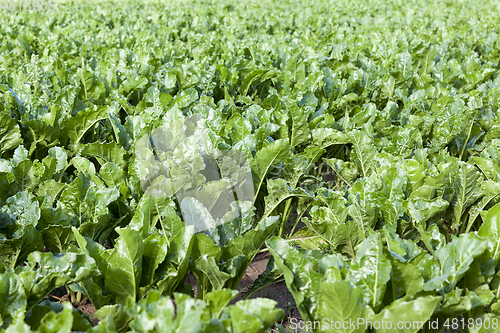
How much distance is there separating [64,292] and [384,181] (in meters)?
2.16

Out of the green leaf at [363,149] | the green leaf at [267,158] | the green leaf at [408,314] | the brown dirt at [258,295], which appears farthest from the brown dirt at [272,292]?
the green leaf at [363,149]

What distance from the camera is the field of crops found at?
1.69 metres

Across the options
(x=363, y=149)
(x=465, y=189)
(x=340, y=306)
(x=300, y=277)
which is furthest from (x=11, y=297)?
(x=465, y=189)

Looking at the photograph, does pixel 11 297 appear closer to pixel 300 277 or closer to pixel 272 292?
pixel 300 277

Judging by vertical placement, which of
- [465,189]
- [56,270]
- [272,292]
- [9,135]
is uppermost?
[9,135]

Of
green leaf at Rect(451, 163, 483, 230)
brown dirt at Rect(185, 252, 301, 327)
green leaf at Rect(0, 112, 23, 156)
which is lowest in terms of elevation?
brown dirt at Rect(185, 252, 301, 327)

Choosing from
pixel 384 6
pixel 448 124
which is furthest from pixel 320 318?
pixel 384 6

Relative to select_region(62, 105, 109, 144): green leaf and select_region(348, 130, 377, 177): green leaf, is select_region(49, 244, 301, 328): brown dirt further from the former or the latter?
select_region(62, 105, 109, 144): green leaf

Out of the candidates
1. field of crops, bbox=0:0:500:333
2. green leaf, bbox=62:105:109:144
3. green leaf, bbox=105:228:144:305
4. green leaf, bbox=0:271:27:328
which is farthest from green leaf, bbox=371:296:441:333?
green leaf, bbox=62:105:109:144

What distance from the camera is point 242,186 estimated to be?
281 centimetres

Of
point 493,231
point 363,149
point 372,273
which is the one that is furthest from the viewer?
point 363,149

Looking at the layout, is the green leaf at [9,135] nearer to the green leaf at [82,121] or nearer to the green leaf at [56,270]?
the green leaf at [82,121]

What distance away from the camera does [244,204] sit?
2.33 meters

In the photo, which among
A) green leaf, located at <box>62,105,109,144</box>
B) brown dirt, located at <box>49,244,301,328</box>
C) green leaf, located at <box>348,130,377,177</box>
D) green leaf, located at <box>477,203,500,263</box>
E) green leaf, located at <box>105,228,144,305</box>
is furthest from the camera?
green leaf, located at <box>62,105,109,144</box>
